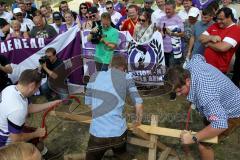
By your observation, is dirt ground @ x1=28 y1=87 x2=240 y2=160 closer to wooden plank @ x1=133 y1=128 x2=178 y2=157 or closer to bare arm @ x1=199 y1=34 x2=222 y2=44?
wooden plank @ x1=133 y1=128 x2=178 y2=157

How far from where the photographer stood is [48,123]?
6766mm

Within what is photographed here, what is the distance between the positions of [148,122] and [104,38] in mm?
1999

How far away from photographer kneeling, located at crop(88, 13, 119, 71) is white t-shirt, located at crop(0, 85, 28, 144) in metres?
3.12

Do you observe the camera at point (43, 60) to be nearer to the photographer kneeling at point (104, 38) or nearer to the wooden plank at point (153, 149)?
the photographer kneeling at point (104, 38)

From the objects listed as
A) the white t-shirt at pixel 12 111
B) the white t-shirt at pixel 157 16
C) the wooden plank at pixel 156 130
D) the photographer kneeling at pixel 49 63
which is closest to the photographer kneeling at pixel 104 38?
the photographer kneeling at pixel 49 63

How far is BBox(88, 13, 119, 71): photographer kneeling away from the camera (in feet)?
23.2

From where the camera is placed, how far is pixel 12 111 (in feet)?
13.5

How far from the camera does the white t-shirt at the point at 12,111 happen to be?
4137mm

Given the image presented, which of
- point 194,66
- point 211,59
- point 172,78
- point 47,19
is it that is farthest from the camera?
point 47,19

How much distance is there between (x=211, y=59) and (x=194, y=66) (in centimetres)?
189

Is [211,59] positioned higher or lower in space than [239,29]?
lower

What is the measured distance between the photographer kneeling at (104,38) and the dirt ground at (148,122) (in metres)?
1.16

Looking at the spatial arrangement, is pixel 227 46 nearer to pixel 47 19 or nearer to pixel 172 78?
pixel 172 78

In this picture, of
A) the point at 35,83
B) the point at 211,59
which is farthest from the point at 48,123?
the point at 211,59
